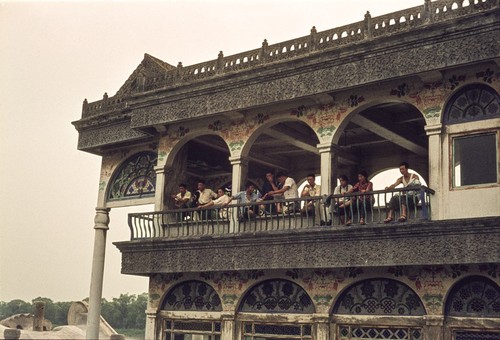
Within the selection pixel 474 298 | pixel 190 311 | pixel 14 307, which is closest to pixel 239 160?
pixel 190 311

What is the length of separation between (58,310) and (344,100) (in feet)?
106

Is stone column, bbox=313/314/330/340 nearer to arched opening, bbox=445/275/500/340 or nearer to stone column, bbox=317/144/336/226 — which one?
stone column, bbox=317/144/336/226

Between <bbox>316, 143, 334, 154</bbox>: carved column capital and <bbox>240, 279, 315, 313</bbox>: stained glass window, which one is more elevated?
<bbox>316, 143, 334, 154</bbox>: carved column capital

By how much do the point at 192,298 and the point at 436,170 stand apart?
5.43 metres

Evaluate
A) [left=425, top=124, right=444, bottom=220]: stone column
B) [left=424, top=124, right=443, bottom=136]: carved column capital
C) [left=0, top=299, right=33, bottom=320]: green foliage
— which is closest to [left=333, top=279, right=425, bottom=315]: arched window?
[left=425, top=124, right=444, bottom=220]: stone column

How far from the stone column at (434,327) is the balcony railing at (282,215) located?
149 cm

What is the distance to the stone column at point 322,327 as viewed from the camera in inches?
472

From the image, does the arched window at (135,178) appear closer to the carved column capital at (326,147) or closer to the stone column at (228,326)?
the stone column at (228,326)

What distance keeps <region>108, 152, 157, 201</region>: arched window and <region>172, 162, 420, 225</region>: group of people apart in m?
1.22

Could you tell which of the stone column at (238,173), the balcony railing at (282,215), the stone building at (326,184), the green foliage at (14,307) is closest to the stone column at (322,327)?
the stone building at (326,184)

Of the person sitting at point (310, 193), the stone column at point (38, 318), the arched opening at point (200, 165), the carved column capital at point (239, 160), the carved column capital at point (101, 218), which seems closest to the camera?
the person sitting at point (310, 193)

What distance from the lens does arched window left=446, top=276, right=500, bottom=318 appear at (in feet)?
34.7

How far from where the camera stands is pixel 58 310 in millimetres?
40812

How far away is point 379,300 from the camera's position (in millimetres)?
11664
